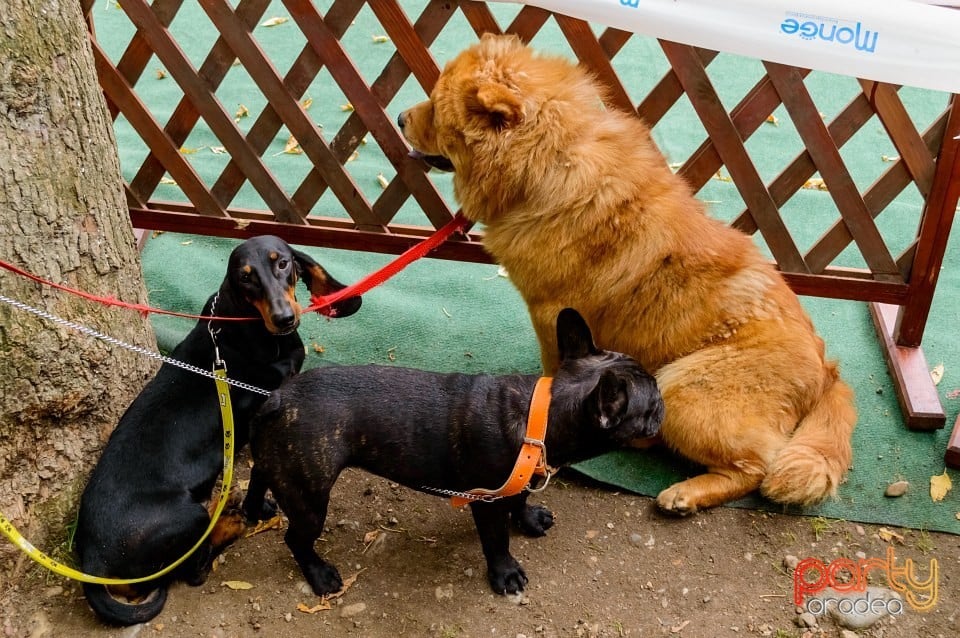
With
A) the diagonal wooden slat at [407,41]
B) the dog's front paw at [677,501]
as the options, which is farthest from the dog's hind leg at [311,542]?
the diagonal wooden slat at [407,41]

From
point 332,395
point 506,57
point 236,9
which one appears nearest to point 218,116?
point 236,9

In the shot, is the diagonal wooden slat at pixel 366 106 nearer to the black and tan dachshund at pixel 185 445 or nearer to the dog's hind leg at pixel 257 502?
the black and tan dachshund at pixel 185 445

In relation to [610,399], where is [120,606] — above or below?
below

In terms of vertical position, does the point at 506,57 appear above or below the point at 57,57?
above

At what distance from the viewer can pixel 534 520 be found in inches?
135

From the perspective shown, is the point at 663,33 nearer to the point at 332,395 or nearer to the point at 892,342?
the point at 332,395

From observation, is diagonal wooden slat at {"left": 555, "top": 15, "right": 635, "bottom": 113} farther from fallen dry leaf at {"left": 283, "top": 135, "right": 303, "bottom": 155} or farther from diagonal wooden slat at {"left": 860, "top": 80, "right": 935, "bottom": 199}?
fallen dry leaf at {"left": 283, "top": 135, "right": 303, "bottom": 155}

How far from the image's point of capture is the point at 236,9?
149 inches

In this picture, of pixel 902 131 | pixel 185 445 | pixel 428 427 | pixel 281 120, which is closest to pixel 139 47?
pixel 281 120

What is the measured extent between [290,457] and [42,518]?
3.74 feet

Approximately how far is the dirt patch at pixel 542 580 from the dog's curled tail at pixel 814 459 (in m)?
0.19

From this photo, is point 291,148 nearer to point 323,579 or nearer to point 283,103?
point 283,103

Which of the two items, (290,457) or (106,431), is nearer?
(290,457)

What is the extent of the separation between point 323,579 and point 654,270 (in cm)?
183
